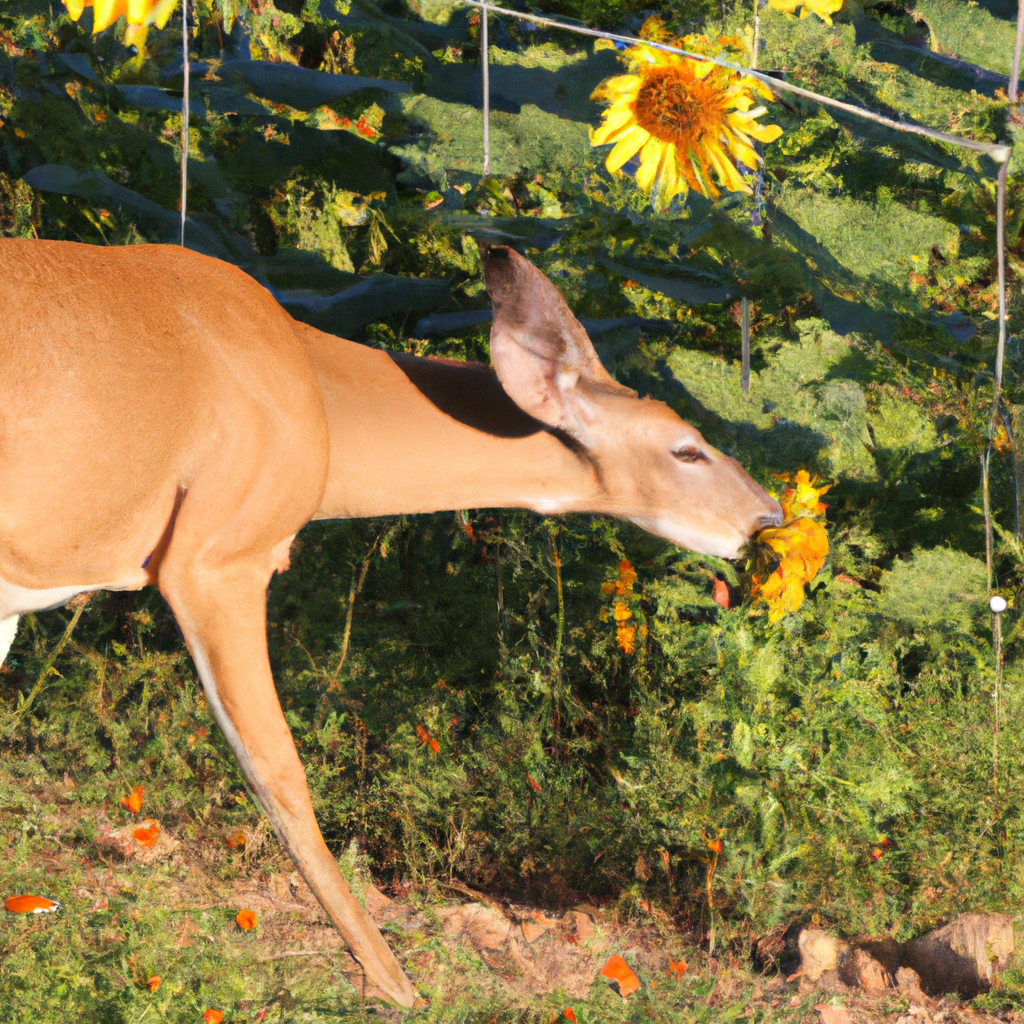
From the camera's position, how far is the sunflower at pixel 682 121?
2.05m

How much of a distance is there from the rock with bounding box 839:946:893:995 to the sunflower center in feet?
6.10

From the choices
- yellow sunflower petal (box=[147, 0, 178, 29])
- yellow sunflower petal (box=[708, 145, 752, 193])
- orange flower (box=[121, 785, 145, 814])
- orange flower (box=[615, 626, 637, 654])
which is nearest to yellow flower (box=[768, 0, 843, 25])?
→ yellow sunflower petal (box=[708, 145, 752, 193])

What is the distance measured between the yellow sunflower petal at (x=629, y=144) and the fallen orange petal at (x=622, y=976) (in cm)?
171

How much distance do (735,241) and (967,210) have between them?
0.51 metres

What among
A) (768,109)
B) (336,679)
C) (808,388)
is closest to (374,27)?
(768,109)

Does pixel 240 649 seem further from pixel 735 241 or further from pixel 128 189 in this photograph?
pixel 128 189

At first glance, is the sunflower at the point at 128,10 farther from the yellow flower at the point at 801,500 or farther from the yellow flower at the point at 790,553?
the yellow flower at the point at 801,500

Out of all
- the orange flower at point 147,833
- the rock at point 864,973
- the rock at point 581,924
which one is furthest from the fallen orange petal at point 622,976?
the orange flower at point 147,833

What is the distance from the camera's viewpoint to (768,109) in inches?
86.9

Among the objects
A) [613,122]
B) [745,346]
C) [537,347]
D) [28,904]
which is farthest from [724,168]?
[28,904]

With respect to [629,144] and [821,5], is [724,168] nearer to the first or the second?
[629,144]

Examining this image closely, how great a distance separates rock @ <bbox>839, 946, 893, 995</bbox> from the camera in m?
2.19

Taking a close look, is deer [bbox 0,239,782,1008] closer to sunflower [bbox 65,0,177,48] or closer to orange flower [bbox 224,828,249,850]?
sunflower [bbox 65,0,177,48]

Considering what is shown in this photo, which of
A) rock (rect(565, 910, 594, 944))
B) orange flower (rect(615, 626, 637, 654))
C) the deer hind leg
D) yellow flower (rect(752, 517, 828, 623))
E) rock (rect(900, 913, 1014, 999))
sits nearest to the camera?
the deer hind leg
